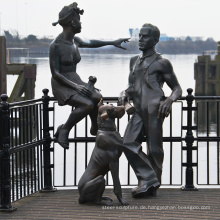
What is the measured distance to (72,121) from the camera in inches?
362

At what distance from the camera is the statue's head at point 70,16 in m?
9.09

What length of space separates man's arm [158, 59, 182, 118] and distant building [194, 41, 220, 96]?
136ft

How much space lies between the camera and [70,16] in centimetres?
911

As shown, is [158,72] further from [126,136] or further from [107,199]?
[107,199]

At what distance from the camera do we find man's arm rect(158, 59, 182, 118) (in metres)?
8.91

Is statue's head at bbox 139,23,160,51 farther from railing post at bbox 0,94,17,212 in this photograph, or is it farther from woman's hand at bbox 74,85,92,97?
railing post at bbox 0,94,17,212

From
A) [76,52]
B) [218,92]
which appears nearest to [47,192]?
[76,52]

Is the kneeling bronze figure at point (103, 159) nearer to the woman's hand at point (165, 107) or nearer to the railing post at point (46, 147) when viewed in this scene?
the woman's hand at point (165, 107)

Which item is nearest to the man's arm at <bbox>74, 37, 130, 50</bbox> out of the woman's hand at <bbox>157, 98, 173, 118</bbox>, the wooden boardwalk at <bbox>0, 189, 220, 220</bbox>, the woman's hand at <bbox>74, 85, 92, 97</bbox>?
the woman's hand at <bbox>74, 85, 92, 97</bbox>

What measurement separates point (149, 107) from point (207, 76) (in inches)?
1676

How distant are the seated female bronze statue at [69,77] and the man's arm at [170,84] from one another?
82 cm

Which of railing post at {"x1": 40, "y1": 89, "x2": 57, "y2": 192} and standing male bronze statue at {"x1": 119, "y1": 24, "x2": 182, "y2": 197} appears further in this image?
railing post at {"x1": 40, "y1": 89, "x2": 57, "y2": 192}

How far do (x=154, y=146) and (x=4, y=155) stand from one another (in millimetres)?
1895

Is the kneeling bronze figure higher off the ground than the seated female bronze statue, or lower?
lower
